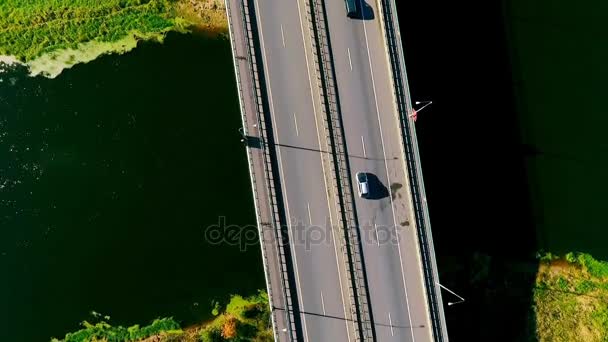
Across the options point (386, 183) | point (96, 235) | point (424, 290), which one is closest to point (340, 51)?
point (386, 183)

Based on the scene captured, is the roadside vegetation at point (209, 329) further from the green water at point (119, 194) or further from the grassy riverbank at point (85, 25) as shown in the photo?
the grassy riverbank at point (85, 25)

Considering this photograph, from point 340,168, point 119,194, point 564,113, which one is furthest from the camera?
point 564,113

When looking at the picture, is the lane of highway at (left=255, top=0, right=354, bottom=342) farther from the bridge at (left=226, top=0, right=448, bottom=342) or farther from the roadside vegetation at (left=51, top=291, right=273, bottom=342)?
the roadside vegetation at (left=51, top=291, right=273, bottom=342)

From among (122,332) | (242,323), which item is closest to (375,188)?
(242,323)

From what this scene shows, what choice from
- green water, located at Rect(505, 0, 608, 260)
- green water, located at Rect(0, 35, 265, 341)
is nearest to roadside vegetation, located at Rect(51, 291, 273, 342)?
green water, located at Rect(0, 35, 265, 341)

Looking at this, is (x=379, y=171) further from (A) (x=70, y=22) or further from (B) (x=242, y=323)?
(A) (x=70, y=22)

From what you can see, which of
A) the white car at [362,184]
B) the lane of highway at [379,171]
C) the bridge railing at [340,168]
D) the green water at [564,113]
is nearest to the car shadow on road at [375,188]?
the lane of highway at [379,171]
